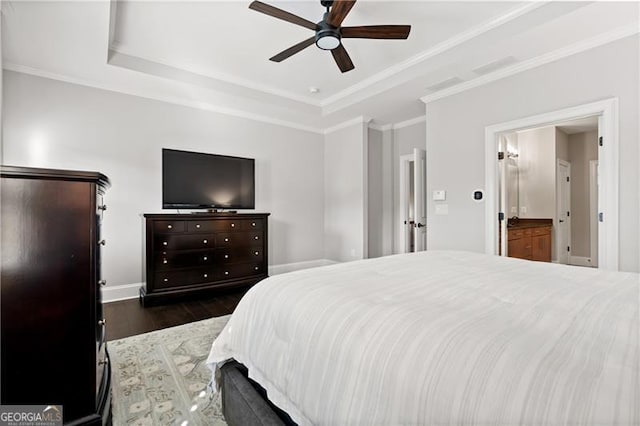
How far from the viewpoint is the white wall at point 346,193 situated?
5.08 m

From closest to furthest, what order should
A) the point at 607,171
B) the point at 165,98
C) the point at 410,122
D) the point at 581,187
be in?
the point at 607,171 < the point at 165,98 < the point at 410,122 < the point at 581,187

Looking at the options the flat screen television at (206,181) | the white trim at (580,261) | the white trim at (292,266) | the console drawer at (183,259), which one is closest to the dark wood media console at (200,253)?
the console drawer at (183,259)

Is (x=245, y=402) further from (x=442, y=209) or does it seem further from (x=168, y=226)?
(x=442, y=209)

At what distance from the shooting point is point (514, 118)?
3186mm

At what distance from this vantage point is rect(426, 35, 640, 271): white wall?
2500 mm

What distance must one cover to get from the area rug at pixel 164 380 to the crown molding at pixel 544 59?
3849 millimetres

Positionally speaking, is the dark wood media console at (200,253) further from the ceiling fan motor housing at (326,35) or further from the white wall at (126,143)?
the ceiling fan motor housing at (326,35)

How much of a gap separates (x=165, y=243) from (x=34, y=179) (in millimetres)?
2490

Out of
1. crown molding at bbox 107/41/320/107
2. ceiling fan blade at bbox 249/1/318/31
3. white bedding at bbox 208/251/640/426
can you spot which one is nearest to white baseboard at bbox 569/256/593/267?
white bedding at bbox 208/251/640/426

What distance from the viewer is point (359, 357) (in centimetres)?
84

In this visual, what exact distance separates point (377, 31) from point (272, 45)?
1268 mm

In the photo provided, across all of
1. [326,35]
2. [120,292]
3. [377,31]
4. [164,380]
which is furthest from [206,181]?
[377,31]

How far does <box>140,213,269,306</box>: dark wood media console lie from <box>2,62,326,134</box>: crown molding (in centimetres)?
170

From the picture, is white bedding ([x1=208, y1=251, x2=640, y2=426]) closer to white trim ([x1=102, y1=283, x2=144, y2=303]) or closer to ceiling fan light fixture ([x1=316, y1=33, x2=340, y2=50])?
ceiling fan light fixture ([x1=316, y1=33, x2=340, y2=50])
